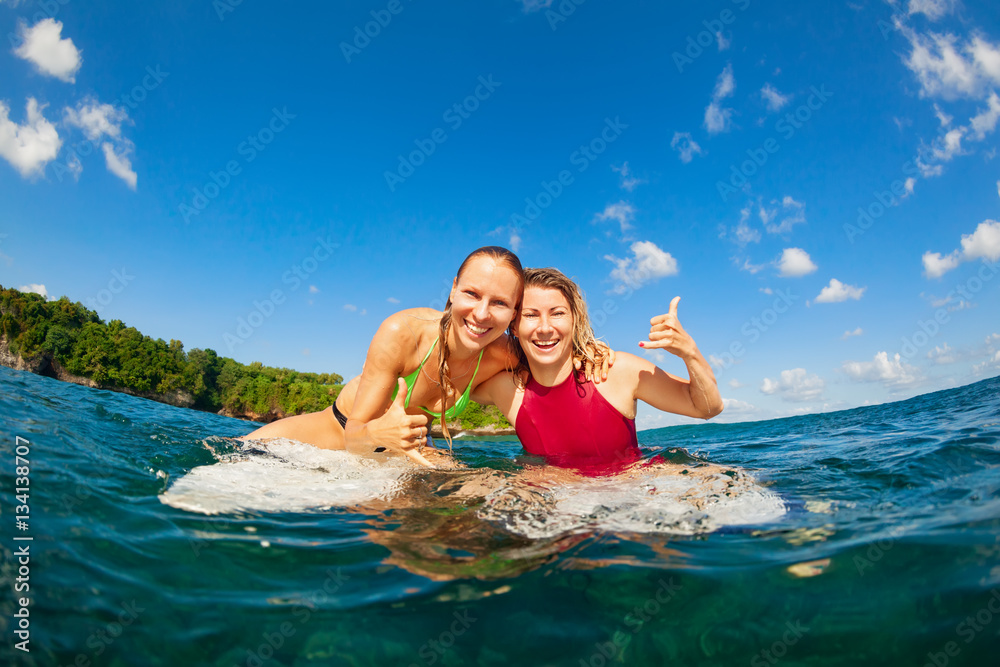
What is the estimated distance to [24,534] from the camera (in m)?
2.51

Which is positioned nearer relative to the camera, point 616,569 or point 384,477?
point 616,569

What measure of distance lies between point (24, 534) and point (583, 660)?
9.70 feet

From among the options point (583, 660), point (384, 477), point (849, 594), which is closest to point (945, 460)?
point (849, 594)

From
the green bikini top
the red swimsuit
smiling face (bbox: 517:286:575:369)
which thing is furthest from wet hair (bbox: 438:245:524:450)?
the red swimsuit

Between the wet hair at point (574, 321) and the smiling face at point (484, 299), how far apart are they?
0.92ft

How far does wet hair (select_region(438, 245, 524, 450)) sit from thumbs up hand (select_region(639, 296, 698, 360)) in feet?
4.31

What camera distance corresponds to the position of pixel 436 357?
4.89 meters

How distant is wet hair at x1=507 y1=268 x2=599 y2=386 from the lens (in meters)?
4.57

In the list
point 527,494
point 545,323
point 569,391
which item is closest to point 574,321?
point 545,323

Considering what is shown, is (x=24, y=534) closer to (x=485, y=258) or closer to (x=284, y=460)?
(x=284, y=460)

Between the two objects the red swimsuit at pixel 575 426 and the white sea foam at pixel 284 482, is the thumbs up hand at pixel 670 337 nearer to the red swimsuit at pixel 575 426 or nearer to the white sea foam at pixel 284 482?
the red swimsuit at pixel 575 426

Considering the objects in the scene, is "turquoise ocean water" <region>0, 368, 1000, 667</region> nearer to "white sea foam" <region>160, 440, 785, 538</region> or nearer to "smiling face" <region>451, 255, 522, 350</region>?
"white sea foam" <region>160, 440, 785, 538</region>

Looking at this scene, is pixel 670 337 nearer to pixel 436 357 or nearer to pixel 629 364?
pixel 629 364

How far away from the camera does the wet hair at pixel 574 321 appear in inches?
180
